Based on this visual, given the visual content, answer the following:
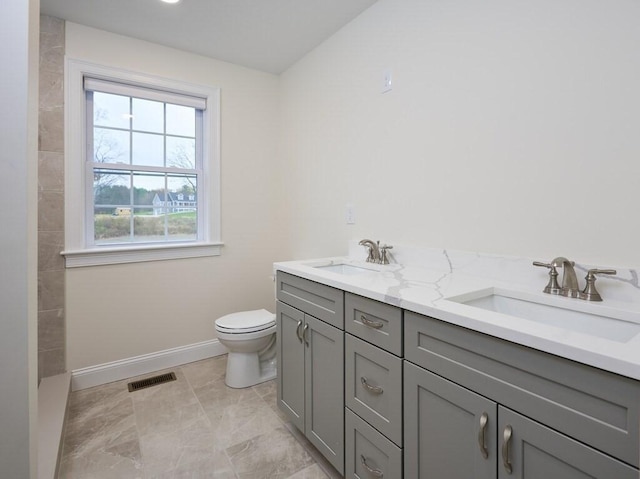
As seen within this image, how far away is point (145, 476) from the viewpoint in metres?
1.52

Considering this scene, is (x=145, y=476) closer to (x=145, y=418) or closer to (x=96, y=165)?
(x=145, y=418)

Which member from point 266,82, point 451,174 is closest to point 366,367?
point 451,174

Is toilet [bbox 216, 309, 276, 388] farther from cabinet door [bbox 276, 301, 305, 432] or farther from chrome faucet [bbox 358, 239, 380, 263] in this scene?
chrome faucet [bbox 358, 239, 380, 263]

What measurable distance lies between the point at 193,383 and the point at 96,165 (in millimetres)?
1708

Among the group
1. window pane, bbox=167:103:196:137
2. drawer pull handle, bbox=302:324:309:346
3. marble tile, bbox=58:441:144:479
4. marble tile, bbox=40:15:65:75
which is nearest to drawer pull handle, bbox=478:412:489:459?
drawer pull handle, bbox=302:324:309:346

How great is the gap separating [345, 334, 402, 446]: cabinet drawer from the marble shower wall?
6.77 ft

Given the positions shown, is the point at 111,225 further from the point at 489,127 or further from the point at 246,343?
the point at 489,127

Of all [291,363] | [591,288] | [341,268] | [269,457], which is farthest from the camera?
[341,268]

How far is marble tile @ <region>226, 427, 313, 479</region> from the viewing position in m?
1.54

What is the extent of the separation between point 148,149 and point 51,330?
4.71 feet

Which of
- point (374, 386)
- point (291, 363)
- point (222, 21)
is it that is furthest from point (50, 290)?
point (374, 386)

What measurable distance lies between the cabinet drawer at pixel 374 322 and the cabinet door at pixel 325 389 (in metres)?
0.11

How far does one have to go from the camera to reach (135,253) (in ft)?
8.07

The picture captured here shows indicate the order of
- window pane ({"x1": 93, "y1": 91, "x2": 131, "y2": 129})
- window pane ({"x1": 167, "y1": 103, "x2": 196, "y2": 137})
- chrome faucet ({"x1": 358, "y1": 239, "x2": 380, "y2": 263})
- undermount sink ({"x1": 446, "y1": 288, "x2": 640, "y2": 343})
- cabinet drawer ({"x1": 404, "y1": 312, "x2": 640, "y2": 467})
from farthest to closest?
window pane ({"x1": 167, "y1": 103, "x2": 196, "y2": 137})
window pane ({"x1": 93, "y1": 91, "x2": 131, "y2": 129})
chrome faucet ({"x1": 358, "y1": 239, "x2": 380, "y2": 263})
undermount sink ({"x1": 446, "y1": 288, "x2": 640, "y2": 343})
cabinet drawer ({"x1": 404, "y1": 312, "x2": 640, "y2": 467})
